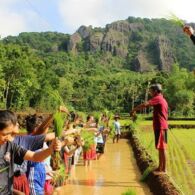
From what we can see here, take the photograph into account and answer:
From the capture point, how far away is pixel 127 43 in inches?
6973

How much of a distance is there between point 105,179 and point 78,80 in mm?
77679

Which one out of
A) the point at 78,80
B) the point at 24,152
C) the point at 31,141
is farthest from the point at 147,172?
the point at 78,80

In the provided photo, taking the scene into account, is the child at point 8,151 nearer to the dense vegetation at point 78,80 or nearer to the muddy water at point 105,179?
the dense vegetation at point 78,80

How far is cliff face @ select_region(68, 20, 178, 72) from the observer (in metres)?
156

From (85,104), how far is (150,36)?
102557 mm

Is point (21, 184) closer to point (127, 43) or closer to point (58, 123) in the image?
point (58, 123)

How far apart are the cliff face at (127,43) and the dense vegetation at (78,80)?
1.74 meters

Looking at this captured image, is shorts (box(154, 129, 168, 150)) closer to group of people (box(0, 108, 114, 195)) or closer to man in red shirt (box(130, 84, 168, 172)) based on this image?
man in red shirt (box(130, 84, 168, 172))

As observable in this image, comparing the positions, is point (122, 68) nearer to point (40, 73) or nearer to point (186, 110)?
point (186, 110)

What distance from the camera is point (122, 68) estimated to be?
512ft

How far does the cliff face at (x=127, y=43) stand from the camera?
156500 mm

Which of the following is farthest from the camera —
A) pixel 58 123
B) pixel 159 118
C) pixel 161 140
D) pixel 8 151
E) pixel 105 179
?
pixel 105 179

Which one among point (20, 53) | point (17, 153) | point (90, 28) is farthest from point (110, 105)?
point (90, 28)

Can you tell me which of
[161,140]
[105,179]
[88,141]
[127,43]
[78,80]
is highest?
[127,43]
